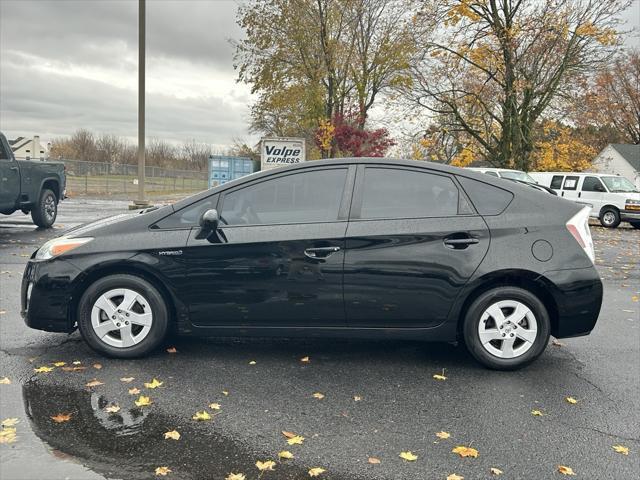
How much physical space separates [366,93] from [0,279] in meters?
26.3

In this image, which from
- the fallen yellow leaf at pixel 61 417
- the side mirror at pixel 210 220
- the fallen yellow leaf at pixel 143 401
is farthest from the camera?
the side mirror at pixel 210 220

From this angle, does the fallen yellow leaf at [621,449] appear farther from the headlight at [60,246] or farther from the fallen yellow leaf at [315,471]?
the headlight at [60,246]

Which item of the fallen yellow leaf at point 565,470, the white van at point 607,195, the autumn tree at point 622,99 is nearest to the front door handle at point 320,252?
the fallen yellow leaf at point 565,470

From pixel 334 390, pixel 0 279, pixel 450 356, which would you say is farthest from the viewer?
pixel 0 279

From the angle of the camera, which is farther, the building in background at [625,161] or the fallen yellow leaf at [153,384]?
the building in background at [625,161]

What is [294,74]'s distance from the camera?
28.2 meters

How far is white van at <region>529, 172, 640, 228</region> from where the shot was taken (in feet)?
62.4

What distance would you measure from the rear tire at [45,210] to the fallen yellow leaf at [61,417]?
380 inches

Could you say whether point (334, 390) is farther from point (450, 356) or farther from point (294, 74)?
point (294, 74)

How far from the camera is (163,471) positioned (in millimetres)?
2736

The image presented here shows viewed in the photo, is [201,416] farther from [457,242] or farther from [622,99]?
[622,99]

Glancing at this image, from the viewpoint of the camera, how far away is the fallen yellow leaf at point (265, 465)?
280cm

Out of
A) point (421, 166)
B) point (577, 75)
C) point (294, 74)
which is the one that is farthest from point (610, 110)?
point (421, 166)

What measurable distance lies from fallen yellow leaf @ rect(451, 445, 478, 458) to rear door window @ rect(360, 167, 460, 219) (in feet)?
5.89
